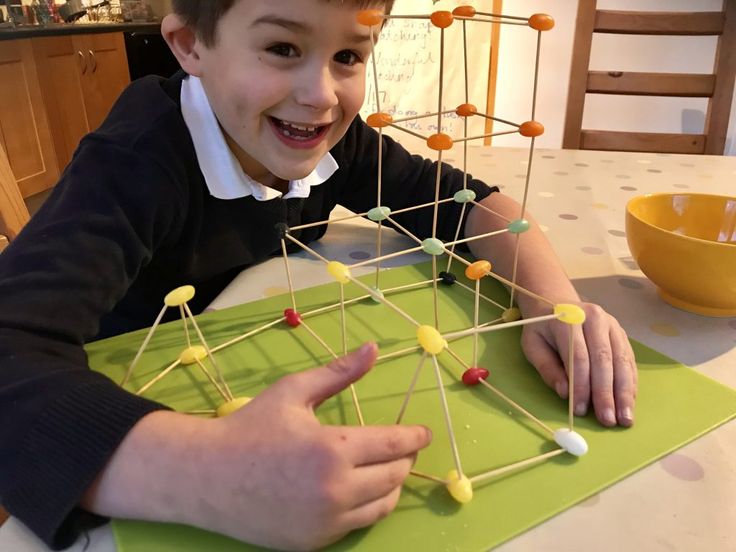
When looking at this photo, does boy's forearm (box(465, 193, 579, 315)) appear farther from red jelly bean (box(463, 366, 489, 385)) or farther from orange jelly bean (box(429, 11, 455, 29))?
orange jelly bean (box(429, 11, 455, 29))

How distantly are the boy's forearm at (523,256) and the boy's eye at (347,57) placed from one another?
0.88 feet

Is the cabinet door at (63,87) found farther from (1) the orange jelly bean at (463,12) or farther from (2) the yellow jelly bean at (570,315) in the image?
(2) the yellow jelly bean at (570,315)

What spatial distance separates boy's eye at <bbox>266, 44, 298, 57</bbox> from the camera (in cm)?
56

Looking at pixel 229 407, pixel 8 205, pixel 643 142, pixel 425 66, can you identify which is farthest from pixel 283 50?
pixel 425 66

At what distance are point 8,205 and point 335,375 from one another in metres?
0.87

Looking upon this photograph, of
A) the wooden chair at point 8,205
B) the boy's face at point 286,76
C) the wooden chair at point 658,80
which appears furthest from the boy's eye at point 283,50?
the wooden chair at point 658,80

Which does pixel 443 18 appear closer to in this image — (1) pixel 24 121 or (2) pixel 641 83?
(2) pixel 641 83

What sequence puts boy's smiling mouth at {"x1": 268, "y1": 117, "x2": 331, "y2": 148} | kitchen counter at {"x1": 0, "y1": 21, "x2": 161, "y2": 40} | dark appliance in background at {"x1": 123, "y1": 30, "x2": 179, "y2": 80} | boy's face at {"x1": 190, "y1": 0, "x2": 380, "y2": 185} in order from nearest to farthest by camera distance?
boy's face at {"x1": 190, "y1": 0, "x2": 380, "y2": 185}
boy's smiling mouth at {"x1": 268, "y1": 117, "x2": 331, "y2": 148}
kitchen counter at {"x1": 0, "y1": 21, "x2": 161, "y2": 40}
dark appliance in background at {"x1": 123, "y1": 30, "x2": 179, "y2": 80}

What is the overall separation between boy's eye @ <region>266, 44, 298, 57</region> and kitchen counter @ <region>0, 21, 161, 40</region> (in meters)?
2.02

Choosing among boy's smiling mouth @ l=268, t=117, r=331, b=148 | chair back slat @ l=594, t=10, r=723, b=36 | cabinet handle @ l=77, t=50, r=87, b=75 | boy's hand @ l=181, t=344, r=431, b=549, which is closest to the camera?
boy's hand @ l=181, t=344, r=431, b=549

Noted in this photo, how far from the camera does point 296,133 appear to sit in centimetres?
66

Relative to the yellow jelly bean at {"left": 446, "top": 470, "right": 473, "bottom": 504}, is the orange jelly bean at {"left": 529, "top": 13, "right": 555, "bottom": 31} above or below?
above

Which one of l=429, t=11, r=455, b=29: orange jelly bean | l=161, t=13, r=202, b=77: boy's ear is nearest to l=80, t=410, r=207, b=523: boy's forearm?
l=429, t=11, r=455, b=29: orange jelly bean

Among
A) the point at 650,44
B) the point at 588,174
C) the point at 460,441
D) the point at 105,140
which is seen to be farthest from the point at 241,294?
the point at 650,44
